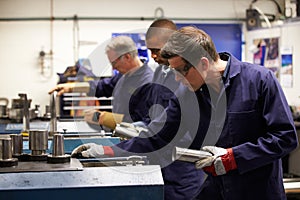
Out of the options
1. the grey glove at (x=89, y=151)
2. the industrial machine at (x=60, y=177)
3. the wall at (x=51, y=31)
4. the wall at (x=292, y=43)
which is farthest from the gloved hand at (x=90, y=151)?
the wall at (x=51, y=31)

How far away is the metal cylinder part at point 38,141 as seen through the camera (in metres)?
1.29

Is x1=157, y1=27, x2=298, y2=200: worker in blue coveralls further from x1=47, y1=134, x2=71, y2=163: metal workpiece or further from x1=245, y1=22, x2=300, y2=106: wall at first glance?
x1=245, y1=22, x2=300, y2=106: wall

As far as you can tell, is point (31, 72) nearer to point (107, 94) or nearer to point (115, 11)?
point (115, 11)

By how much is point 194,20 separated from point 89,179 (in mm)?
4749

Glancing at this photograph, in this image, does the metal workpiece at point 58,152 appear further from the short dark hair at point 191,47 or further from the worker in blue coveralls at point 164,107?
the worker in blue coveralls at point 164,107

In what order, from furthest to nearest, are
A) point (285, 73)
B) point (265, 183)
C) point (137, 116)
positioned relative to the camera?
1. point (285, 73)
2. point (137, 116)
3. point (265, 183)

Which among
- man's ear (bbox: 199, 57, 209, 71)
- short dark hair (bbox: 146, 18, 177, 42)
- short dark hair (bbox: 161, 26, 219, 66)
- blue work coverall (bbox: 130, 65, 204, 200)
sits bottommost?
blue work coverall (bbox: 130, 65, 204, 200)

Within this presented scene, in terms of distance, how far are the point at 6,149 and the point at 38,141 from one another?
109 millimetres

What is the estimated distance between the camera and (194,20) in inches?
223

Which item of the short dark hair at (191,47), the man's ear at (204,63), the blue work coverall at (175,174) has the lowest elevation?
the blue work coverall at (175,174)

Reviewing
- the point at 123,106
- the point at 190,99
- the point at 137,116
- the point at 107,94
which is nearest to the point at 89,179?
the point at 190,99

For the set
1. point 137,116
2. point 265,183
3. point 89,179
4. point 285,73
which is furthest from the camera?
point 285,73

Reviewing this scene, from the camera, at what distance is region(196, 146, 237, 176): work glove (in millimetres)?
1591

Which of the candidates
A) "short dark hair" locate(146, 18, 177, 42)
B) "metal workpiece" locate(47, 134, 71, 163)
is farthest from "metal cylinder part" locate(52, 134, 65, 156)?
"short dark hair" locate(146, 18, 177, 42)
